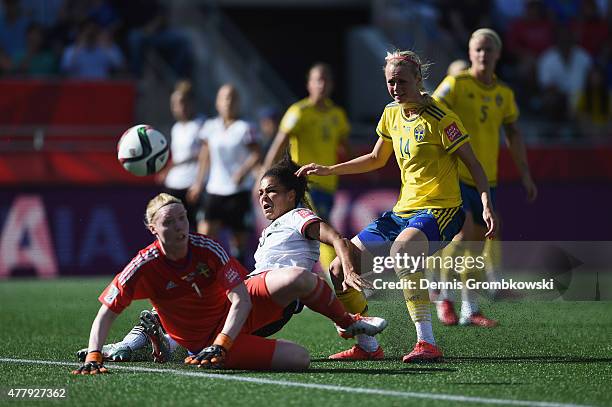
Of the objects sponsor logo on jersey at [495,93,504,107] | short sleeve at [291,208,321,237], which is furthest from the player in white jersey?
sponsor logo on jersey at [495,93,504,107]

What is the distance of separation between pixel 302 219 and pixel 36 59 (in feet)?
35.4

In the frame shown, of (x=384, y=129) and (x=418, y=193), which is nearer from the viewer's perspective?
(x=418, y=193)

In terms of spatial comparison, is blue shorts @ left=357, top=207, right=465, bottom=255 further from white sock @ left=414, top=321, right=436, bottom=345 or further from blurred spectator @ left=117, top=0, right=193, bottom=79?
blurred spectator @ left=117, top=0, right=193, bottom=79

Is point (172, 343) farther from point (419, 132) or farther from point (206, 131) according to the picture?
point (206, 131)

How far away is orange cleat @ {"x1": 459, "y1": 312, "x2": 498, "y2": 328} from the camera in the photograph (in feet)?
27.0

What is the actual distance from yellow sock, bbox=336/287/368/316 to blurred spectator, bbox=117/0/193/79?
35.8 ft

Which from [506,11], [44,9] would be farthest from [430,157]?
[506,11]

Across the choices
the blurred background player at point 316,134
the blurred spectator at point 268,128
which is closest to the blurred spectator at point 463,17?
the blurred spectator at point 268,128

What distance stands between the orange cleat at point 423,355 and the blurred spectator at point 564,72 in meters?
12.7

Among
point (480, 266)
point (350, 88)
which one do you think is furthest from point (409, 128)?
point (350, 88)

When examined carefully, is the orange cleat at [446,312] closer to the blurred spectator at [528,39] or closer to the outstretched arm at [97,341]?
the outstretched arm at [97,341]

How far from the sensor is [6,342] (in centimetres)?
890

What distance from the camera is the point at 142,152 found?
33.1 ft

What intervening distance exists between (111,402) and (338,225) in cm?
979
